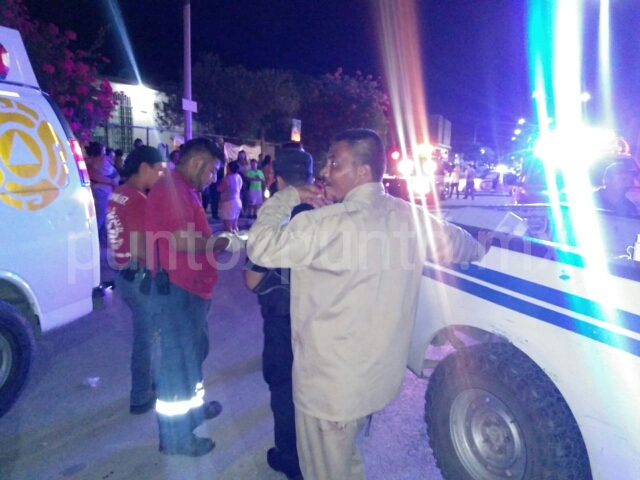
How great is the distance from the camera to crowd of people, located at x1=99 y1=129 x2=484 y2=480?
2.00 m

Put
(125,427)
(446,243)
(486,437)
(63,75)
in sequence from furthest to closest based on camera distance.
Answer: (63,75) → (125,427) → (486,437) → (446,243)

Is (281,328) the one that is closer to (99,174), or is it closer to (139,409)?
(139,409)

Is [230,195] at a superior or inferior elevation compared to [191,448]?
superior

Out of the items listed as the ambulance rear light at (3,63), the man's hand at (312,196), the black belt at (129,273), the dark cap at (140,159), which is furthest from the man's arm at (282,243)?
the ambulance rear light at (3,63)

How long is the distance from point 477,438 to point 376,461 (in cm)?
78

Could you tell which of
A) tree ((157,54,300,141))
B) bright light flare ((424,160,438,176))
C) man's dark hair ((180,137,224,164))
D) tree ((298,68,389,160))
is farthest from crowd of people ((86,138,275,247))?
tree ((298,68,389,160))

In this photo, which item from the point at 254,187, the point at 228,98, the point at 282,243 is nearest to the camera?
the point at 282,243

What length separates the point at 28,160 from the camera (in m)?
3.63

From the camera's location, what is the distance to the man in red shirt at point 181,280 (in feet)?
9.39

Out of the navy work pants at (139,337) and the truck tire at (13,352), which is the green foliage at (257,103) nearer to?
the truck tire at (13,352)

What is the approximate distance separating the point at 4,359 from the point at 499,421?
3.31 meters

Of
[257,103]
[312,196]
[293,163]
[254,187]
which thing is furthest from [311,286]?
[257,103]

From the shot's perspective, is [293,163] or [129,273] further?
[129,273]

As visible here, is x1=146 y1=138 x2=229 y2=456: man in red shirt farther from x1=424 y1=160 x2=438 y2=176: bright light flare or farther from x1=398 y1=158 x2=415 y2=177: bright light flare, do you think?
x1=424 y1=160 x2=438 y2=176: bright light flare
